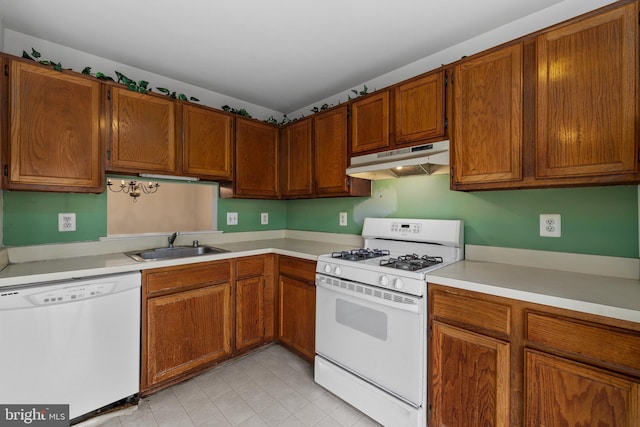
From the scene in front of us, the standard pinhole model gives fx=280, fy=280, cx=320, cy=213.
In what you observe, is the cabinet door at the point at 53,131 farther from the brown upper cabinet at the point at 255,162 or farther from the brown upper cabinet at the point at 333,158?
the brown upper cabinet at the point at 333,158

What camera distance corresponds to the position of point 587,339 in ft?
3.55

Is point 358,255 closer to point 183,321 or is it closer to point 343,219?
point 343,219

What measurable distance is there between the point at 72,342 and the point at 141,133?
4.67 ft

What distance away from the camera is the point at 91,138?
6.20 feet

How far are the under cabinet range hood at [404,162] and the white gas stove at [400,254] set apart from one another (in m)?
0.37

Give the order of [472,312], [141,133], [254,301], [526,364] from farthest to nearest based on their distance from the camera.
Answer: [254,301], [141,133], [472,312], [526,364]

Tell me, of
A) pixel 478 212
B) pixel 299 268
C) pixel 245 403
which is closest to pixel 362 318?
pixel 299 268

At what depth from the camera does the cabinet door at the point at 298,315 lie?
86.7 inches

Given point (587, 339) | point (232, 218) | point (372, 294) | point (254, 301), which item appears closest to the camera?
point (587, 339)

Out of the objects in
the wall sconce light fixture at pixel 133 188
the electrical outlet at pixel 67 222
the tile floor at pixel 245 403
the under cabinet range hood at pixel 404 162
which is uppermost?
the under cabinet range hood at pixel 404 162

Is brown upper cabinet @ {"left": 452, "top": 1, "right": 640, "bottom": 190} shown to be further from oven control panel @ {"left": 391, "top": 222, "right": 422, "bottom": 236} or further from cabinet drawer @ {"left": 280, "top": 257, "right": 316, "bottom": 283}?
cabinet drawer @ {"left": 280, "top": 257, "right": 316, "bottom": 283}

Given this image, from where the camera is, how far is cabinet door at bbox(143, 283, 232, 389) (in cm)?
188

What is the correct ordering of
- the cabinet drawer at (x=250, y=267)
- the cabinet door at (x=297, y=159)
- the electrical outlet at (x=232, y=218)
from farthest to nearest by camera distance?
the electrical outlet at (x=232, y=218) → the cabinet door at (x=297, y=159) → the cabinet drawer at (x=250, y=267)

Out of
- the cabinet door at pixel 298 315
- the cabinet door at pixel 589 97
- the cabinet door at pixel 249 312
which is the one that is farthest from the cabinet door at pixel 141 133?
the cabinet door at pixel 589 97
